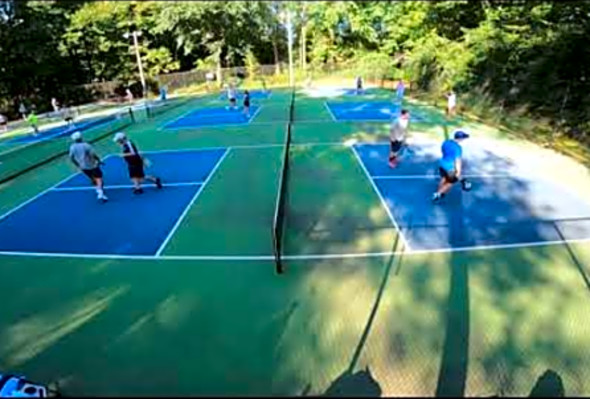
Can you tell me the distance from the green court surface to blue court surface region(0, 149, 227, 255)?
50 centimetres

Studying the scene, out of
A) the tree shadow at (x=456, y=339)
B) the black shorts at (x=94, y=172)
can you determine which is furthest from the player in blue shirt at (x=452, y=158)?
the black shorts at (x=94, y=172)

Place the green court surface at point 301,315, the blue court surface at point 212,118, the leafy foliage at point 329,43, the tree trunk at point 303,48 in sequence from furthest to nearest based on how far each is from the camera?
the tree trunk at point 303,48
the blue court surface at point 212,118
the leafy foliage at point 329,43
the green court surface at point 301,315

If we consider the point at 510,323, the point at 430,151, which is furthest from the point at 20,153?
the point at 510,323

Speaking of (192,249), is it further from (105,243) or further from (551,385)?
(551,385)

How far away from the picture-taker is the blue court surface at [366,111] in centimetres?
2297

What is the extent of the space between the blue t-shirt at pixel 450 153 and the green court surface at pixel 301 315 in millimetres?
1631

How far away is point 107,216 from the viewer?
1088 cm

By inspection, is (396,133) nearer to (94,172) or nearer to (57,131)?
(94,172)

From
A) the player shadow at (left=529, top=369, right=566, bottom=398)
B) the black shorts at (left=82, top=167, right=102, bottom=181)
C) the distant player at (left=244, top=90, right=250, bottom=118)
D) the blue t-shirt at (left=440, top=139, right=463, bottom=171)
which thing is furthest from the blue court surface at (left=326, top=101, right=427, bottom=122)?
the player shadow at (left=529, top=369, right=566, bottom=398)

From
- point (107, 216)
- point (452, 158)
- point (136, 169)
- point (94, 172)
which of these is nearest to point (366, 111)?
point (136, 169)

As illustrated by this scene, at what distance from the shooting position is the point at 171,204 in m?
11.5

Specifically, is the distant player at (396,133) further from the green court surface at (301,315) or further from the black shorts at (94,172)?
the black shorts at (94,172)

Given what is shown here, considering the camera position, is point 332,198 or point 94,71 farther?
point 94,71

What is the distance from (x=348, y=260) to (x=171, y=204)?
5.15m
